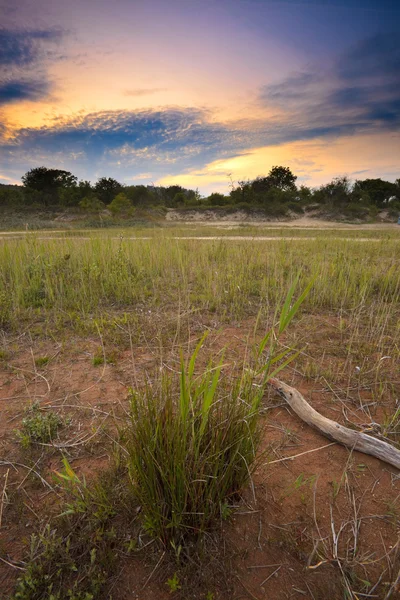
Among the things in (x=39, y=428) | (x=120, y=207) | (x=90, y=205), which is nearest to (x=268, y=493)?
(x=39, y=428)

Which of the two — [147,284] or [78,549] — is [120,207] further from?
[78,549]

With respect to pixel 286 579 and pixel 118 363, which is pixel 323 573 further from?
pixel 118 363

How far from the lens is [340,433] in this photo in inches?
83.5

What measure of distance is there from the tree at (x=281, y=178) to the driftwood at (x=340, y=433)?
38.4m

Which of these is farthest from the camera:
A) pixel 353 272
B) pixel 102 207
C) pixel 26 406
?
pixel 102 207

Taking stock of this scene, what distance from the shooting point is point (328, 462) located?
6.47 ft

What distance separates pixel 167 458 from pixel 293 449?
1047mm

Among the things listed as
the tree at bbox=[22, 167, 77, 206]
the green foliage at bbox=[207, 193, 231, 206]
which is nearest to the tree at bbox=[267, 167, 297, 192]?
the green foliage at bbox=[207, 193, 231, 206]

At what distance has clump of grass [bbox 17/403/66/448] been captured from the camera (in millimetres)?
2066

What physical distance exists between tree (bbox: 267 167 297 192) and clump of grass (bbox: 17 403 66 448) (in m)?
39.0

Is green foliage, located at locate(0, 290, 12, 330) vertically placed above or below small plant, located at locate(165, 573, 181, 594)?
above

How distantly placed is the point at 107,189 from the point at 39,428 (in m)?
38.8

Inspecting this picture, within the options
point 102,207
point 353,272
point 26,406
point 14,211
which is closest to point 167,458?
point 26,406

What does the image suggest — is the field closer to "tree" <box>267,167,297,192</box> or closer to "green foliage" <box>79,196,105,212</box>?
"green foliage" <box>79,196,105,212</box>
